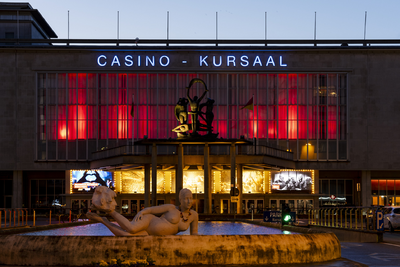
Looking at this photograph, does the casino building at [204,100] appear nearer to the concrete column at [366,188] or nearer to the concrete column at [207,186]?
the concrete column at [366,188]

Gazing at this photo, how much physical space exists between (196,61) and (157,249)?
58.4 meters

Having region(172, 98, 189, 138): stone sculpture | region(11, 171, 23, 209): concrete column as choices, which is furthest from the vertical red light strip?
region(172, 98, 189, 138): stone sculpture

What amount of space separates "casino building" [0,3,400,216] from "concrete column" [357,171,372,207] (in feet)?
0.79

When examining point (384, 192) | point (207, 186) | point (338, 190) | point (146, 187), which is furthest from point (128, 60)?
point (384, 192)

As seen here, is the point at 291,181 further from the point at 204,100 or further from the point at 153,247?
the point at 153,247

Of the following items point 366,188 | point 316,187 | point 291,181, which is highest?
point 291,181

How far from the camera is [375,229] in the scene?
2616cm

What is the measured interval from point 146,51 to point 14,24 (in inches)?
912

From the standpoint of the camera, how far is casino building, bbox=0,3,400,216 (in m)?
68.5

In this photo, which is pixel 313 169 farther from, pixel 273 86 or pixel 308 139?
pixel 273 86

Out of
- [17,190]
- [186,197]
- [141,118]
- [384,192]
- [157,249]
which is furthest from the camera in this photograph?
[384,192]

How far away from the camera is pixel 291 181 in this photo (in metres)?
69.4

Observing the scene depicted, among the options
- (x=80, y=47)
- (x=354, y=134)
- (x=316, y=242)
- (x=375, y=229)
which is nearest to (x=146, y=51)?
(x=80, y=47)

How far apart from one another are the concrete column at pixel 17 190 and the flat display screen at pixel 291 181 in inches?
1179
